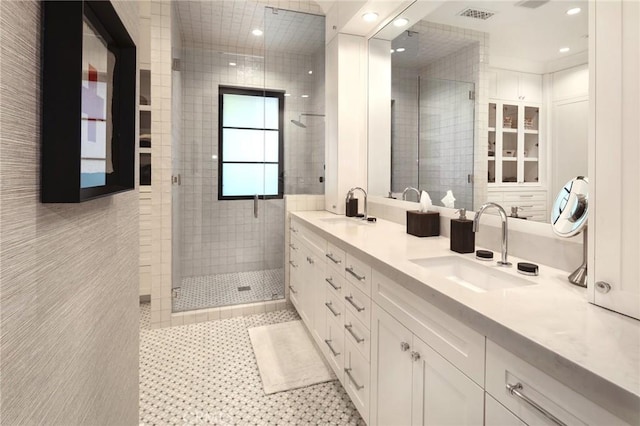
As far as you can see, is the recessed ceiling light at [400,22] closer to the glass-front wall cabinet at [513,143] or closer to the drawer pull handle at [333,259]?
the glass-front wall cabinet at [513,143]

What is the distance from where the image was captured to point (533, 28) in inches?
56.1

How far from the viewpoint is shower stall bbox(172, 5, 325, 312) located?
3.23 m

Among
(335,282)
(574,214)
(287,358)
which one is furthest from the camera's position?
(287,358)

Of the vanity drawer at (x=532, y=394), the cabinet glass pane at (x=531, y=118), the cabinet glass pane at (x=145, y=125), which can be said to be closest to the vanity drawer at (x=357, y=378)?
the vanity drawer at (x=532, y=394)

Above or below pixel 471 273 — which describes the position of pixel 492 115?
above

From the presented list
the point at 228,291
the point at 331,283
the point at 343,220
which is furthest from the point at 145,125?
the point at 331,283

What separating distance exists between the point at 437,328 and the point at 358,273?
617 millimetres

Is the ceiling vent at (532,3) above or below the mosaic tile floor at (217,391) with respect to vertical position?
above

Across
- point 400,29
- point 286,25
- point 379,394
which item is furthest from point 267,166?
point 379,394

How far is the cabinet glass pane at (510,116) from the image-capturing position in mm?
1541

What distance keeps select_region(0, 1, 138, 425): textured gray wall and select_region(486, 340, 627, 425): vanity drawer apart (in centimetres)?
92

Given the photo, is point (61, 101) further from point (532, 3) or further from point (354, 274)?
point (532, 3)

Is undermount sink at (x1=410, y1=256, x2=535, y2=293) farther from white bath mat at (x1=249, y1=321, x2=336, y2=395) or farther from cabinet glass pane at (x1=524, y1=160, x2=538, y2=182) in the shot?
white bath mat at (x1=249, y1=321, x2=336, y2=395)

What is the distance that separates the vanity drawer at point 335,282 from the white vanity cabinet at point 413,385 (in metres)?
0.39
